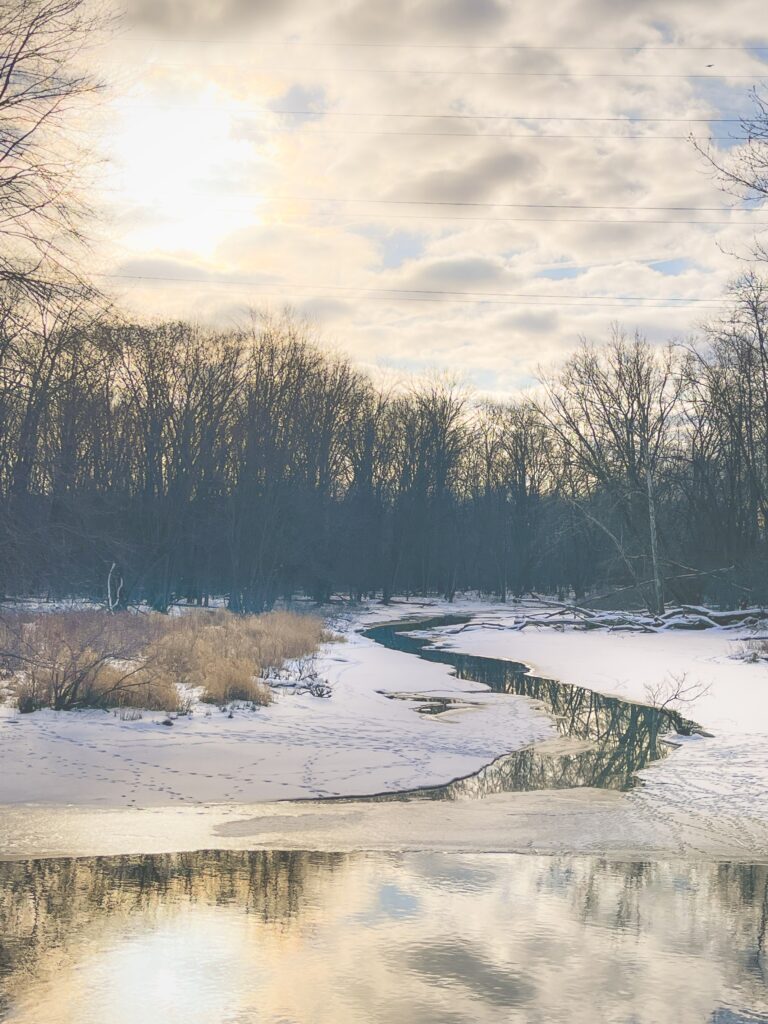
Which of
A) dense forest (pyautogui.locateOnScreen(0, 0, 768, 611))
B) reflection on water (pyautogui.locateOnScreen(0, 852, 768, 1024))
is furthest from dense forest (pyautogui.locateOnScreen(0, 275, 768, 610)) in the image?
reflection on water (pyautogui.locateOnScreen(0, 852, 768, 1024))

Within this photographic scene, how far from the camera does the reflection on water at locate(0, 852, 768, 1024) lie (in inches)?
189

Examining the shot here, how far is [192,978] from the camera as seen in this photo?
16.8ft

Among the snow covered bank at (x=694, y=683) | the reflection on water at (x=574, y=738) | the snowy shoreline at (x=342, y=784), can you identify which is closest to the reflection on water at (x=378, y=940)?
the snowy shoreline at (x=342, y=784)

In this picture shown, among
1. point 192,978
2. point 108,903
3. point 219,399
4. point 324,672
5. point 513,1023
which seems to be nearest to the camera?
point 513,1023

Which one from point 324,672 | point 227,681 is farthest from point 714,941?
point 324,672

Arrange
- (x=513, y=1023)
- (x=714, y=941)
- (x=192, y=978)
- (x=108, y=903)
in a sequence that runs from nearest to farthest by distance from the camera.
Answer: (x=513, y=1023), (x=192, y=978), (x=714, y=941), (x=108, y=903)

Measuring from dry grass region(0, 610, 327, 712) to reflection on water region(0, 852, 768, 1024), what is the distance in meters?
6.54

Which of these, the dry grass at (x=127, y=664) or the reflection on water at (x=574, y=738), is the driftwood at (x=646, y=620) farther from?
the dry grass at (x=127, y=664)

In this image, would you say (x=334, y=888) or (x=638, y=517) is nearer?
(x=334, y=888)

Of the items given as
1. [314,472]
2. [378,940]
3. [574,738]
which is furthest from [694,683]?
Answer: [314,472]

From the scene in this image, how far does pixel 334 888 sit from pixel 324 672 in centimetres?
1386

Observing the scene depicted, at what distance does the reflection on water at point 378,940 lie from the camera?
4.80 meters

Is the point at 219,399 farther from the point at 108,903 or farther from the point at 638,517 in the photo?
the point at 108,903

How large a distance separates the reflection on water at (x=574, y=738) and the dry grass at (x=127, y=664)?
3.70 meters
